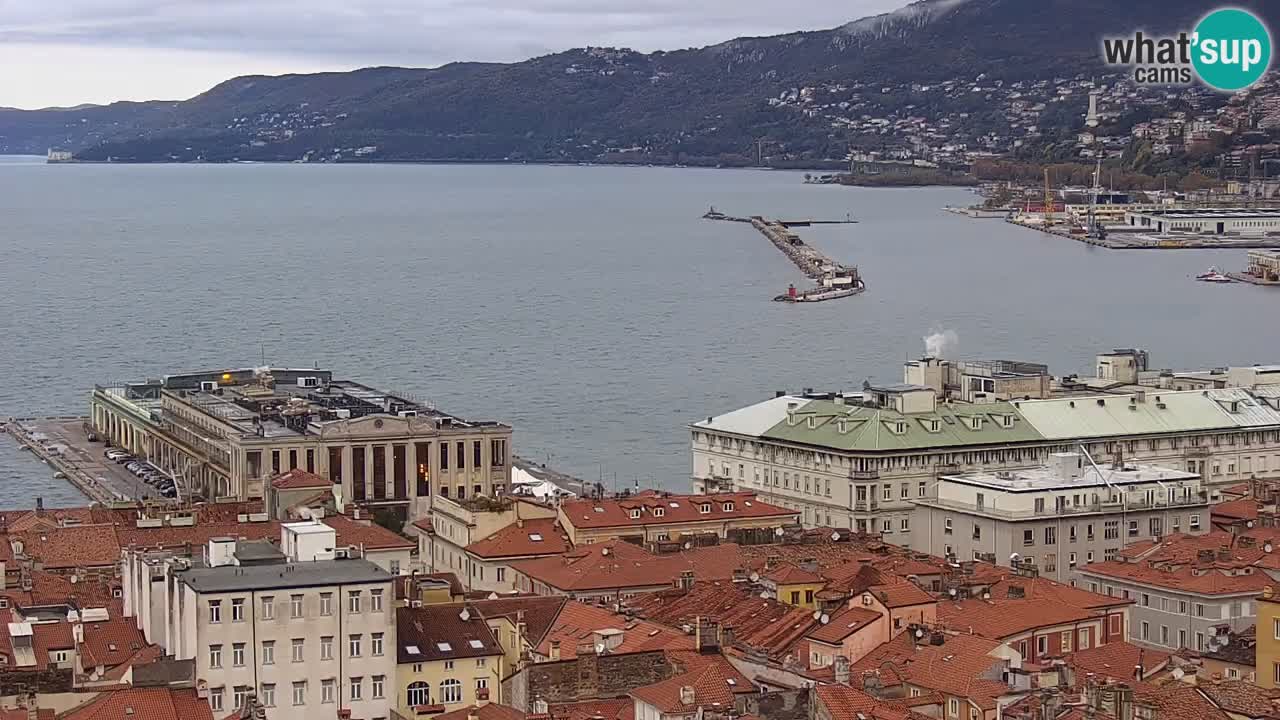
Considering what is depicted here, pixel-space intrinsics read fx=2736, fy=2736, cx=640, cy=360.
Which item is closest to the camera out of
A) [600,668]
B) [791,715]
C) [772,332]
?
[791,715]

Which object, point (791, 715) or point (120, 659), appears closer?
point (791, 715)

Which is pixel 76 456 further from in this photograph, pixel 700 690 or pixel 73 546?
pixel 700 690

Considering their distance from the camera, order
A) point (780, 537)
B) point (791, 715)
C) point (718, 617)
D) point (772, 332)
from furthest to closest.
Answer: point (772, 332)
point (780, 537)
point (718, 617)
point (791, 715)

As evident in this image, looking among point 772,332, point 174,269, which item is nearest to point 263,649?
point 772,332

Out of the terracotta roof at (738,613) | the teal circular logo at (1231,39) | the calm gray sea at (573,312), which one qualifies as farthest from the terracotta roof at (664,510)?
the teal circular logo at (1231,39)

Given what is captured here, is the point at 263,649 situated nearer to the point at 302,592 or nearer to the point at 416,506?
the point at 302,592

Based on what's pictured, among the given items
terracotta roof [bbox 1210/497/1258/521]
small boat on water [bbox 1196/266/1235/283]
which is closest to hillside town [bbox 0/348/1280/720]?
terracotta roof [bbox 1210/497/1258/521]

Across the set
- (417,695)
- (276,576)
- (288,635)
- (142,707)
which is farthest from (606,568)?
(142,707)
